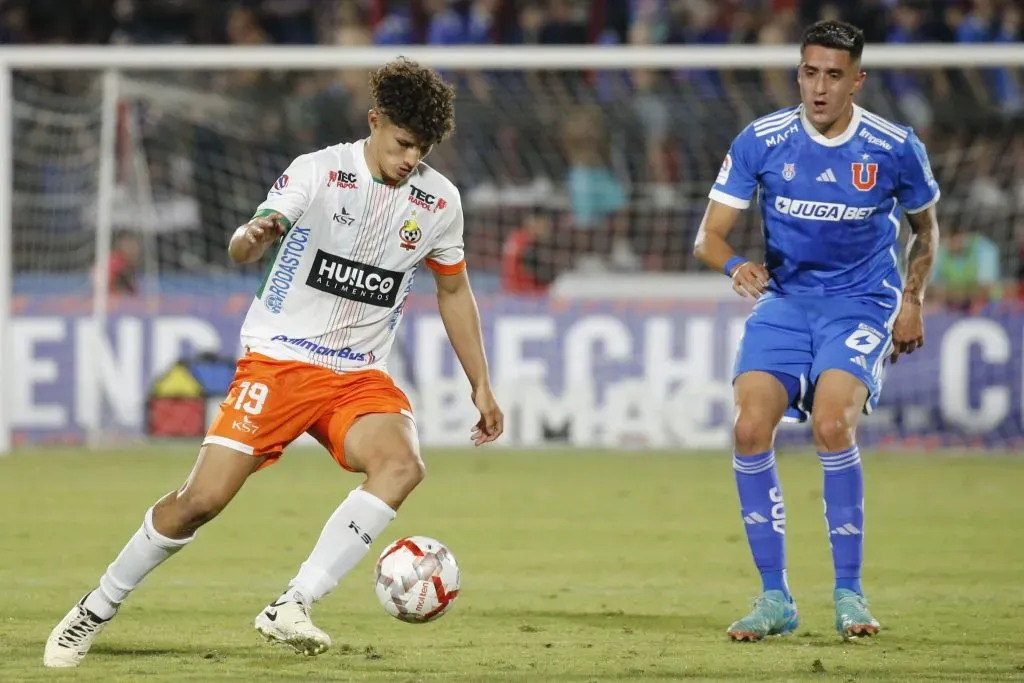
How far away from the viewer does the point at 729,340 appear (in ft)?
44.3

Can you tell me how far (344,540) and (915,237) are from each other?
9.03 feet

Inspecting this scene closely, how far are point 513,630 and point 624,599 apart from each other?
96cm

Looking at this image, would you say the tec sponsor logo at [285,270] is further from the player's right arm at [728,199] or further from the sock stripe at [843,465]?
the sock stripe at [843,465]

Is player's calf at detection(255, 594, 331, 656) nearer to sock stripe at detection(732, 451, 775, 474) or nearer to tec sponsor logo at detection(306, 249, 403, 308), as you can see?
tec sponsor logo at detection(306, 249, 403, 308)

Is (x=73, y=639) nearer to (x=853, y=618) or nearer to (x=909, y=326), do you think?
(x=853, y=618)

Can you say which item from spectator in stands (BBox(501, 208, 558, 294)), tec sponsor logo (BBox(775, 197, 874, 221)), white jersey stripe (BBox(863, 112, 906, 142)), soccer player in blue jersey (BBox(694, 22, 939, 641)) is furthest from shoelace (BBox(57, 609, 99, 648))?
spectator in stands (BBox(501, 208, 558, 294))

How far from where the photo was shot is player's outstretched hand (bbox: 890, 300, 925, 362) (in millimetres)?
6383

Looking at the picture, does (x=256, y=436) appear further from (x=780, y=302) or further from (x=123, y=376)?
(x=123, y=376)

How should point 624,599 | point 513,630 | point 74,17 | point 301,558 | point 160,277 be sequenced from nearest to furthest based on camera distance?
point 513,630
point 624,599
point 301,558
point 160,277
point 74,17

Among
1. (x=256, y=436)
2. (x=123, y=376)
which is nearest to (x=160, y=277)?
(x=123, y=376)

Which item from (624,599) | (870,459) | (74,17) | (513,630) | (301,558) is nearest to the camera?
(513,630)

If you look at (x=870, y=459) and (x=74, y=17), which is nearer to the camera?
(x=870, y=459)

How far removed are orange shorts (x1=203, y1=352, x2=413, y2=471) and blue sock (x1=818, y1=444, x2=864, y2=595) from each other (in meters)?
1.71

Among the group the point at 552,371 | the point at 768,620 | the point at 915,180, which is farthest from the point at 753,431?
the point at 552,371
